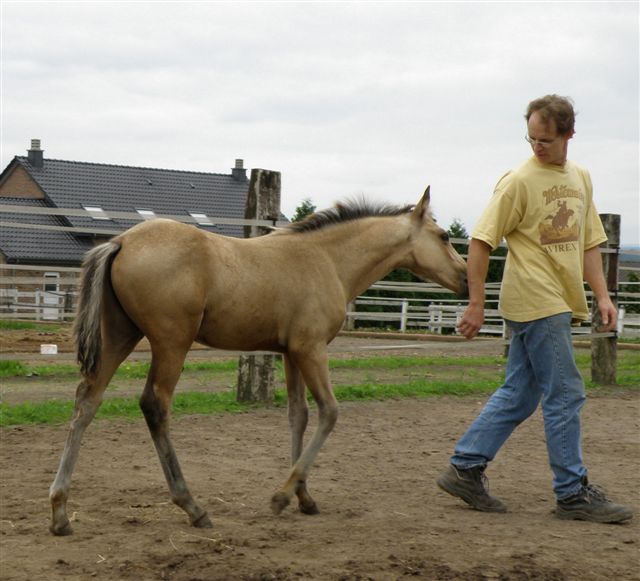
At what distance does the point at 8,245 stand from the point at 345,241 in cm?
3659

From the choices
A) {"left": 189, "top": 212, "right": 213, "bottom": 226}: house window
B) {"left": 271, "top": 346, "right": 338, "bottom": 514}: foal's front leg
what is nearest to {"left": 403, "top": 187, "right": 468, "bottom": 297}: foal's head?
{"left": 271, "top": 346, "right": 338, "bottom": 514}: foal's front leg

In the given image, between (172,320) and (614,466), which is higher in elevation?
(172,320)

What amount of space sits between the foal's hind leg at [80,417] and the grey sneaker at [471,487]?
6.28ft

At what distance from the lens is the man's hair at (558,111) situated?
5141mm

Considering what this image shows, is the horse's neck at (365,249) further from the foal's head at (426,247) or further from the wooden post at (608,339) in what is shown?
the wooden post at (608,339)

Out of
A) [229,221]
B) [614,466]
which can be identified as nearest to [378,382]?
[229,221]

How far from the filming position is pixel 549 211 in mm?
5238

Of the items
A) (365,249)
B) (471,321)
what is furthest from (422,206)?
(471,321)

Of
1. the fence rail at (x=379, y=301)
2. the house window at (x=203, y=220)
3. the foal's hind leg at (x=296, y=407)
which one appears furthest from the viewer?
the fence rail at (x=379, y=301)

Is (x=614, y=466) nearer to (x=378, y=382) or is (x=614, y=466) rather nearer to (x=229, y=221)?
(x=229, y=221)

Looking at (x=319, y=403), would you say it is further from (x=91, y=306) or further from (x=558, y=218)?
(x=558, y=218)

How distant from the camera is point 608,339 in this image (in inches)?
457

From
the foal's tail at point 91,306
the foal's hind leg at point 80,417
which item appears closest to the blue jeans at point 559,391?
the foal's hind leg at point 80,417

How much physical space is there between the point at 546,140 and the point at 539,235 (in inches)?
20.4
